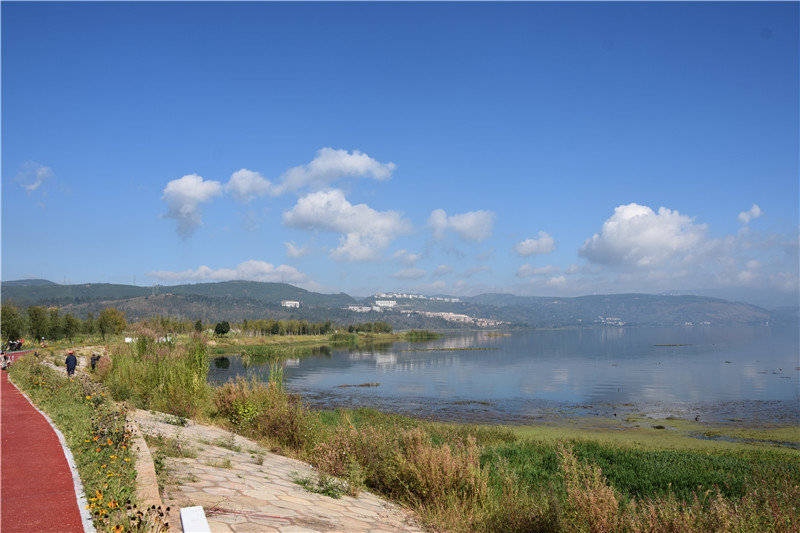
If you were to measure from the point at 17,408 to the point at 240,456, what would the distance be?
283 inches

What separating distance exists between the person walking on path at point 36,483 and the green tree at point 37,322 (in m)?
47.1

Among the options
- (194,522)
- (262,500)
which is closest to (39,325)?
(262,500)

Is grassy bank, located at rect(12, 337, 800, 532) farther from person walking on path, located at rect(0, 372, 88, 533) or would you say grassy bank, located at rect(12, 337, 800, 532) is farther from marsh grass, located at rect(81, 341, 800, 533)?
person walking on path, located at rect(0, 372, 88, 533)

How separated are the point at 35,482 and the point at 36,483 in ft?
0.18

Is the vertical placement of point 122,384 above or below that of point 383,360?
above

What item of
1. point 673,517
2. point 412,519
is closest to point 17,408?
point 412,519

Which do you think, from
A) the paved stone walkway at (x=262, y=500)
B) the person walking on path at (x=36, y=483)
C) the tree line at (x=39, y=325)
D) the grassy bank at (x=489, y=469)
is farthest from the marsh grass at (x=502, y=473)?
the tree line at (x=39, y=325)

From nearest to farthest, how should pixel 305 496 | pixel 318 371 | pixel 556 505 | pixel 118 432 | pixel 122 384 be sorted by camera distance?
pixel 556 505, pixel 305 496, pixel 118 432, pixel 122 384, pixel 318 371

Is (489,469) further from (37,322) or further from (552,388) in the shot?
(37,322)

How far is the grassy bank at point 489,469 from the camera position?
5273mm

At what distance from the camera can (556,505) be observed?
5551mm

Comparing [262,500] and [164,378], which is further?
[164,378]

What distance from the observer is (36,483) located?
19.7 ft

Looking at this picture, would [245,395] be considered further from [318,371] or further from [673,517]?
[318,371]
